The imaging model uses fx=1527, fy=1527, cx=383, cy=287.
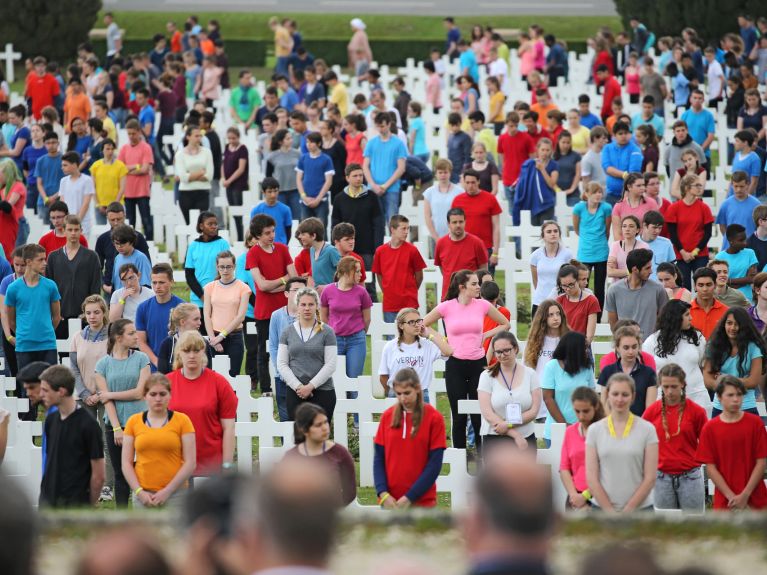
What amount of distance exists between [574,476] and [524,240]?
24.4ft

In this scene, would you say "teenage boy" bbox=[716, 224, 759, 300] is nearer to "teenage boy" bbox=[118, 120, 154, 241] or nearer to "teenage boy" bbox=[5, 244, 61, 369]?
"teenage boy" bbox=[5, 244, 61, 369]

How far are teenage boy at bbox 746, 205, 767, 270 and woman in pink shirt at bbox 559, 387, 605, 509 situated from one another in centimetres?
583

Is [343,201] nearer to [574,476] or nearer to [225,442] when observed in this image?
[225,442]

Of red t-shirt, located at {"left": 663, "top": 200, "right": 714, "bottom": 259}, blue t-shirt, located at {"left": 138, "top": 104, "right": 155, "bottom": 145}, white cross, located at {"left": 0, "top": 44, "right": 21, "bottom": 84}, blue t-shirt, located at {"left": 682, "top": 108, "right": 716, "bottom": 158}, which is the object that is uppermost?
white cross, located at {"left": 0, "top": 44, "right": 21, "bottom": 84}

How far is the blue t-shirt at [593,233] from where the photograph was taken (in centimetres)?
1545

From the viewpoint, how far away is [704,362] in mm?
11406

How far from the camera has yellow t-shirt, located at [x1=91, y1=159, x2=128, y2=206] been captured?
1825cm

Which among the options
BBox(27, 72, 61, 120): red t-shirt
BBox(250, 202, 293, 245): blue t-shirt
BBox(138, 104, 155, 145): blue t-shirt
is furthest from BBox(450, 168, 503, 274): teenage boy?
BBox(27, 72, 61, 120): red t-shirt

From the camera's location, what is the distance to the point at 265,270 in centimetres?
1396

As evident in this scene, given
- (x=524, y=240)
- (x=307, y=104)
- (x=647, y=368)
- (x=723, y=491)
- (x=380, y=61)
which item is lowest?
(x=723, y=491)

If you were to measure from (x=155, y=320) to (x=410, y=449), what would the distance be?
3.58 m

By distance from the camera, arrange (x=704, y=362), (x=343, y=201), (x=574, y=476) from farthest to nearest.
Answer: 1. (x=343, y=201)
2. (x=704, y=362)
3. (x=574, y=476)

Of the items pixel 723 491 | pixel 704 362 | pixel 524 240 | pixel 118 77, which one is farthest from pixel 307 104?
pixel 723 491

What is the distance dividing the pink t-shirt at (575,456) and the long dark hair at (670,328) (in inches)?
78.2
